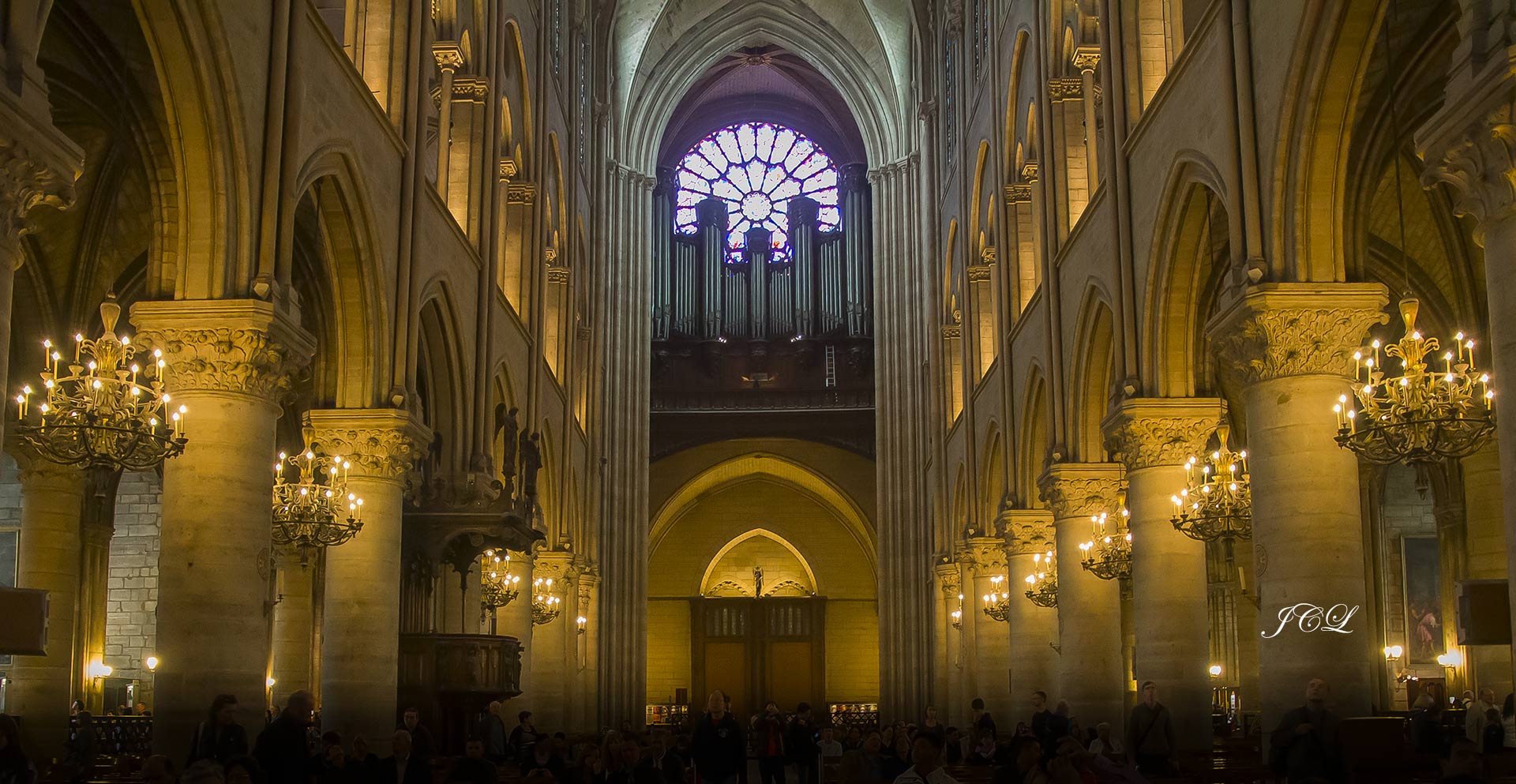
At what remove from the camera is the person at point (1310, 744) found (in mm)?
9797

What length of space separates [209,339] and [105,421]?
107 centimetres

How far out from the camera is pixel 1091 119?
2028cm

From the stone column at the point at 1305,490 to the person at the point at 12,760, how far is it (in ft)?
29.5

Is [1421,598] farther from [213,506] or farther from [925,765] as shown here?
[925,765]

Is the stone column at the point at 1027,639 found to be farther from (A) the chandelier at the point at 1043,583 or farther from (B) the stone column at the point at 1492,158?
(B) the stone column at the point at 1492,158

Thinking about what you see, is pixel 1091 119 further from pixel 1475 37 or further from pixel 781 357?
pixel 781 357

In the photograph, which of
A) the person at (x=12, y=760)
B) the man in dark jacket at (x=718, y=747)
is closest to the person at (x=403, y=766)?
the person at (x=12, y=760)

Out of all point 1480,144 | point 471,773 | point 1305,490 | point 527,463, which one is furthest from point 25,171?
point 527,463

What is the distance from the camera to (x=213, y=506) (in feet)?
39.9

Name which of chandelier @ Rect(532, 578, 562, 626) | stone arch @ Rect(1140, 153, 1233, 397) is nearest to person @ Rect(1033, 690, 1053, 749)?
stone arch @ Rect(1140, 153, 1233, 397)

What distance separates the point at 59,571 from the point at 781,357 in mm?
30514

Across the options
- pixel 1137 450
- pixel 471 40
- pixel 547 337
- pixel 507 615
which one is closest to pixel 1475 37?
pixel 1137 450

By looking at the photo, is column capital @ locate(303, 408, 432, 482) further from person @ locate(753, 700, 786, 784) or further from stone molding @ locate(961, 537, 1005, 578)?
stone molding @ locate(961, 537, 1005, 578)

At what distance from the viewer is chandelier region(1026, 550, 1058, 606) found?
23.5m
